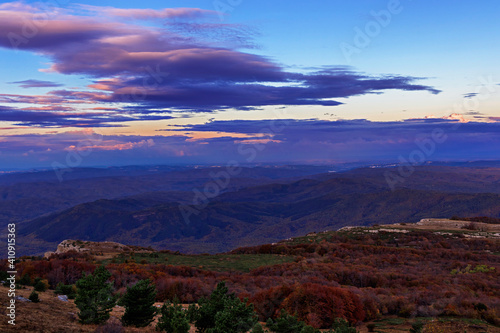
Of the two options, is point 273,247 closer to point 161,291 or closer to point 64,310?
point 161,291

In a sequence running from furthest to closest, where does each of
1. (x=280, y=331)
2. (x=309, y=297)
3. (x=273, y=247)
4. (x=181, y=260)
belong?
(x=273, y=247), (x=181, y=260), (x=309, y=297), (x=280, y=331)

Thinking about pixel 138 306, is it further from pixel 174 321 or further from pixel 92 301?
pixel 174 321

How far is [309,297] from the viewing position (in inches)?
606

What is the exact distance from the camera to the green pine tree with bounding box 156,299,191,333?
10578 mm

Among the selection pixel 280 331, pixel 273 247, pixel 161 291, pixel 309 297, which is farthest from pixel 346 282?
pixel 273 247

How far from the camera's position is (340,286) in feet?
69.6

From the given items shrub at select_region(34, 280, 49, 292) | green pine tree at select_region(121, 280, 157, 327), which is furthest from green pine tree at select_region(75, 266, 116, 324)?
shrub at select_region(34, 280, 49, 292)

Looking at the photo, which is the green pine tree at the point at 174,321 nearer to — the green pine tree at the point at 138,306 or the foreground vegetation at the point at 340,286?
the foreground vegetation at the point at 340,286

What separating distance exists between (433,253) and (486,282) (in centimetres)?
1799

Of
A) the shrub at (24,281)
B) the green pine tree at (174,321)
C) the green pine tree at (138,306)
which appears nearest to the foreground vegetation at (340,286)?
the shrub at (24,281)

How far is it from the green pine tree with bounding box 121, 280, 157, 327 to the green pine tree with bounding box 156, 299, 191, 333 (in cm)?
57

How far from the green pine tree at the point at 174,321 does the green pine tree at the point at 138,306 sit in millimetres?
567

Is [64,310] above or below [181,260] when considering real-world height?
above

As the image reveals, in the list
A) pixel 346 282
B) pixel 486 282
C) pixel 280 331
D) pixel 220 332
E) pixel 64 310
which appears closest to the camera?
pixel 220 332
